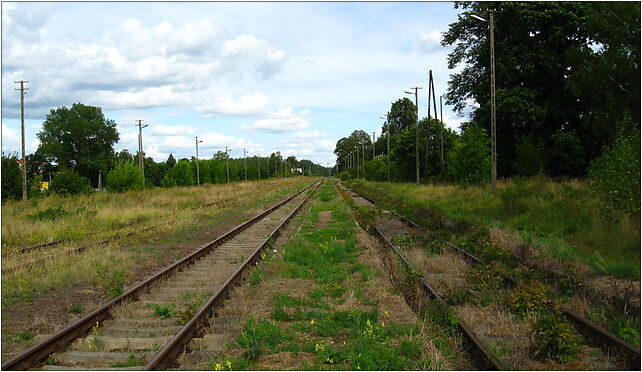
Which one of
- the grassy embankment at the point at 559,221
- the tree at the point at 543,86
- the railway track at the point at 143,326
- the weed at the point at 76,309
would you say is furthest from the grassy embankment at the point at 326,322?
the tree at the point at 543,86

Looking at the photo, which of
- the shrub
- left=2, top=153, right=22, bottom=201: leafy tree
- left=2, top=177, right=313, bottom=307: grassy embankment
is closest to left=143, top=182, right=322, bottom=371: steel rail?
left=2, top=177, right=313, bottom=307: grassy embankment

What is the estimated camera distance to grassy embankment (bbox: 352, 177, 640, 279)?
11422mm

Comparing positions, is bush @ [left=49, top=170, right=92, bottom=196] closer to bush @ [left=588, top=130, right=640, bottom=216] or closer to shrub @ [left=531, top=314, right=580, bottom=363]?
bush @ [left=588, top=130, right=640, bottom=216]

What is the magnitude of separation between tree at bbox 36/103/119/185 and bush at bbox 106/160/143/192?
50.0 metres

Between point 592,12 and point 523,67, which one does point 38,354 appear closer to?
point 592,12

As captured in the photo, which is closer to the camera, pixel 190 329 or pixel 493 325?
pixel 190 329

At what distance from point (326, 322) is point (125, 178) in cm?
5147

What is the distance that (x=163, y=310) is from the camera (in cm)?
827

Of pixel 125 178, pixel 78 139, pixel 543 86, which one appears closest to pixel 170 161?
pixel 78 139

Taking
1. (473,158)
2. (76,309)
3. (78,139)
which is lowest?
(76,309)

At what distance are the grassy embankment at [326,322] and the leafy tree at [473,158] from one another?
65.1ft

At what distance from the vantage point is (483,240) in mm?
14359

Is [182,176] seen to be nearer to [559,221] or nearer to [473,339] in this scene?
[559,221]

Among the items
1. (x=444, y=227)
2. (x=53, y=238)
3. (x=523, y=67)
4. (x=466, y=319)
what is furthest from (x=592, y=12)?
(x=53, y=238)
